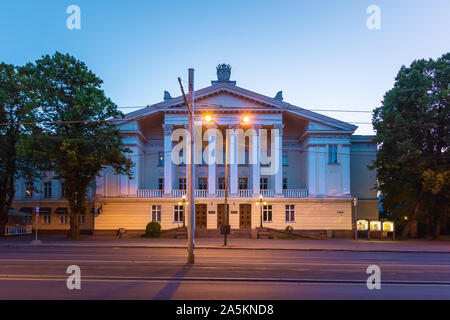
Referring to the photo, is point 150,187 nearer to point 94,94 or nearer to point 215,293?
point 94,94

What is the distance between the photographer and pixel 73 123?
31547mm

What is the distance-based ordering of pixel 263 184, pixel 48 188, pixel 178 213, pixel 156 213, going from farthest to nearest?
pixel 263 184
pixel 48 188
pixel 156 213
pixel 178 213

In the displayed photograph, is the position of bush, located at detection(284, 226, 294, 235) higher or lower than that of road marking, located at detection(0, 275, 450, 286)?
lower

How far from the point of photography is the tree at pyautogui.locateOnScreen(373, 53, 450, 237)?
1287 inches

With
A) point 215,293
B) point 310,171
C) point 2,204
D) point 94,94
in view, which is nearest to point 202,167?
point 310,171

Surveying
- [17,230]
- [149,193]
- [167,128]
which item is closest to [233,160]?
[167,128]

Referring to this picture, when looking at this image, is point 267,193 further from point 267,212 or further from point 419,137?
point 419,137

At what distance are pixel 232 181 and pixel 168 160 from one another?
7.30 m

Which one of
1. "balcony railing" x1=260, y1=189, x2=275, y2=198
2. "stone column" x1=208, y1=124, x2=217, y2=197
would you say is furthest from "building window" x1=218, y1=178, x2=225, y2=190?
"balcony railing" x1=260, y1=189, x2=275, y2=198

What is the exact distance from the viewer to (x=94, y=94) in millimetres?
31859

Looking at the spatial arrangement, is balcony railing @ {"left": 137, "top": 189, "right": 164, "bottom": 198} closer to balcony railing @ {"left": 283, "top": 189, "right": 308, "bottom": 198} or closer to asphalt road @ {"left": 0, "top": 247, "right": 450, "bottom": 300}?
balcony railing @ {"left": 283, "top": 189, "right": 308, "bottom": 198}

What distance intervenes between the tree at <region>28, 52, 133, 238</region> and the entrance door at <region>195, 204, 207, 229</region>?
10.8m

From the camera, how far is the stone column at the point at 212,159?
3959 centimetres
